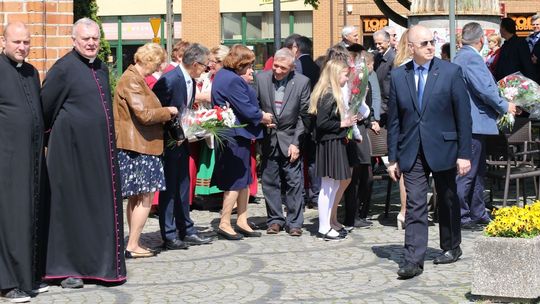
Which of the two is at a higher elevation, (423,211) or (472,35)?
(472,35)

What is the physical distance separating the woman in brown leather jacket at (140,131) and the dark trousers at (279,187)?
1.83 m

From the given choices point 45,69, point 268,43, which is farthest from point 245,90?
Answer: point 268,43

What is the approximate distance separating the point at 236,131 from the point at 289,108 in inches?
23.1

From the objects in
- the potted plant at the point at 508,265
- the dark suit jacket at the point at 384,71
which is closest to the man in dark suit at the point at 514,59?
the dark suit jacket at the point at 384,71

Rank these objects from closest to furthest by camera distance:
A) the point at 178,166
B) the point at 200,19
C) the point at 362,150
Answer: the point at 178,166 < the point at 362,150 < the point at 200,19

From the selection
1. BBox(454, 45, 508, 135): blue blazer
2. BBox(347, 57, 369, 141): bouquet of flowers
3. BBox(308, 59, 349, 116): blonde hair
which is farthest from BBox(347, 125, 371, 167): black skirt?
BBox(454, 45, 508, 135): blue blazer

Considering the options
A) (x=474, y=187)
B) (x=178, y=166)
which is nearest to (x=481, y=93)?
(x=474, y=187)

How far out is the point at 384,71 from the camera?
13422 mm

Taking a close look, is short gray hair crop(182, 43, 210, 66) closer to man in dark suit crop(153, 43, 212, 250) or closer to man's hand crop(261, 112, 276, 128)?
man in dark suit crop(153, 43, 212, 250)

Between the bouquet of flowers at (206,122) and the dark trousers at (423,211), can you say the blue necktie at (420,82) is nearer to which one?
the dark trousers at (423,211)

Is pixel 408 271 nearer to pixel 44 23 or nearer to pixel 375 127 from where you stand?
pixel 375 127

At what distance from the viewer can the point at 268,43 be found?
1861 inches

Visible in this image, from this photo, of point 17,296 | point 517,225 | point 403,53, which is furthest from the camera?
point 403,53

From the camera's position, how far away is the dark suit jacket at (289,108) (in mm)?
11969
